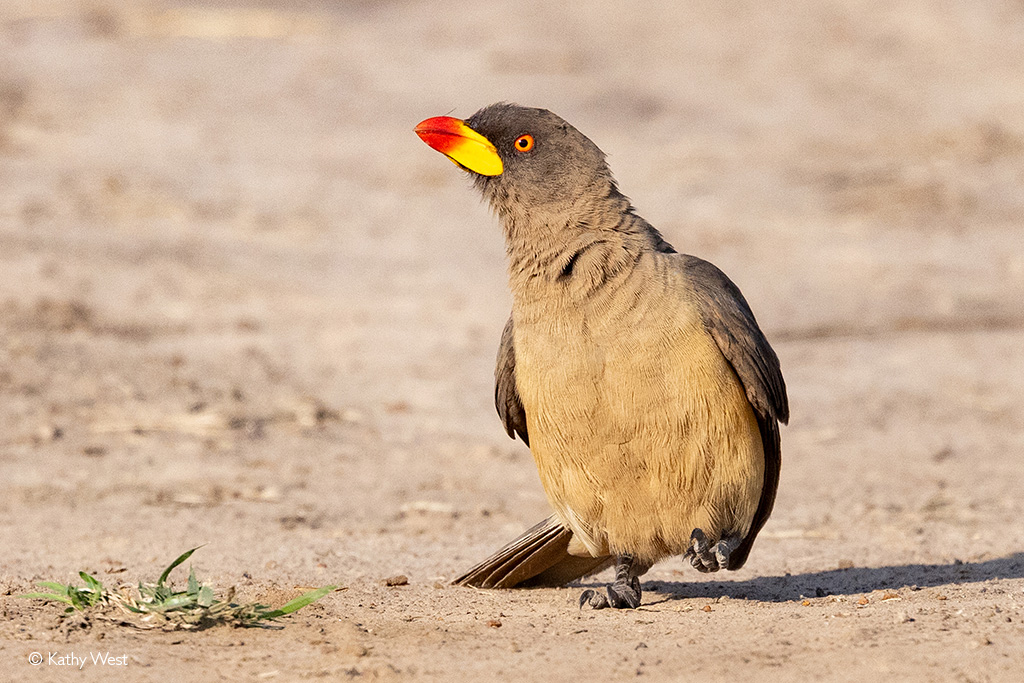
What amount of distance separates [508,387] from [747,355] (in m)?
1.08

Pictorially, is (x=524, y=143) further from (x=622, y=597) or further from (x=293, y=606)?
(x=293, y=606)

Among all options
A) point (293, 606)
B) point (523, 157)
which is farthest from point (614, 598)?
point (523, 157)

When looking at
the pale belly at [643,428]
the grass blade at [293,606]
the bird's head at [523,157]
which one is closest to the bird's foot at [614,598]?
the pale belly at [643,428]

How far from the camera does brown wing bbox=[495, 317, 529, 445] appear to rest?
5469 mm

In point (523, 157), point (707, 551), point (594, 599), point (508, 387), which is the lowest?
point (594, 599)

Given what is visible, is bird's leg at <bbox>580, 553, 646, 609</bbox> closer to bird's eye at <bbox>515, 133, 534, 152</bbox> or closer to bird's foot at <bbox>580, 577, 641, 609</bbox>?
bird's foot at <bbox>580, 577, 641, 609</bbox>

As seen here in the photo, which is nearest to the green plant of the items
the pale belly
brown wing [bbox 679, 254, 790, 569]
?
the pale belly

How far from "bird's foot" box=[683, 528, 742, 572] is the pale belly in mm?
40

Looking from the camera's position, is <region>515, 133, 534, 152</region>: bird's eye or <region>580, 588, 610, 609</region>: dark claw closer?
<region>580, 588, 610, 609</region>: dark claw

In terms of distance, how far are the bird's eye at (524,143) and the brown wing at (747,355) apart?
860 mm

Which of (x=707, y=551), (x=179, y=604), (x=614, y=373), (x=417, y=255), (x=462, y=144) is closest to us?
(x=179, y=604)

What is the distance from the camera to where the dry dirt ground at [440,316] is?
15.3 feet

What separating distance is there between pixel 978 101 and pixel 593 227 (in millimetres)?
13817

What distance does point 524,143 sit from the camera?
5539mm
